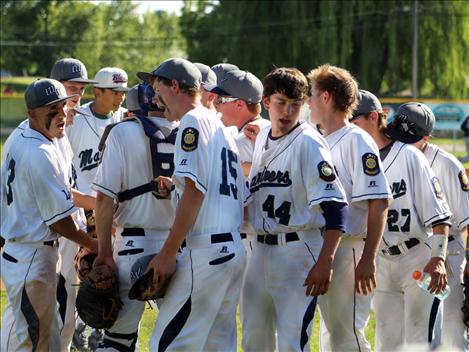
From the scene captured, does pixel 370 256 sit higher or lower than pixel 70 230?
lower

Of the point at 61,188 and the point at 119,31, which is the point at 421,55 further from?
the point at 119,31

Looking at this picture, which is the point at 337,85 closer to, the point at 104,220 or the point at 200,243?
the point at 200,243

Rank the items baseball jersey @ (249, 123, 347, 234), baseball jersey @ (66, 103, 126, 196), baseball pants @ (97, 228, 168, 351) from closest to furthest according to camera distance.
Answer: baseball jersey @ (249, 123, 347, 234) → baseball pants @ (97, 228, 168, 351) → baseball jersey @ (66, 103, 126, 196)

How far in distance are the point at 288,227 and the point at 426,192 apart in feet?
4.13

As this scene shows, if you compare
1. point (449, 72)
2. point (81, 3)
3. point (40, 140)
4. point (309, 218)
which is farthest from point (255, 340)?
point (81, 3)

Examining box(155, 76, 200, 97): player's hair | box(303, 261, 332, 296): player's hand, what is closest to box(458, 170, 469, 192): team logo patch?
box(303, 261, 332, 296): player's hand

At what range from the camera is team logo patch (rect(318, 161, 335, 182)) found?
5188mm

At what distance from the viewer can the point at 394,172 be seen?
6.23m

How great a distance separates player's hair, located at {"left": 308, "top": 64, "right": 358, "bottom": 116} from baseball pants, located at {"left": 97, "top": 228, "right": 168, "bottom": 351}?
133 centimetres

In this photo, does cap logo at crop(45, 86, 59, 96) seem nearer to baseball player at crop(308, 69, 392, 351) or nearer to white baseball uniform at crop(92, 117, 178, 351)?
white baseball uniform at crop(92, 117, 178, 351)

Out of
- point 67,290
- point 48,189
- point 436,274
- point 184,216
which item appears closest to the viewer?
point 184,216

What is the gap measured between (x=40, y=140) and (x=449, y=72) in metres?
30.8

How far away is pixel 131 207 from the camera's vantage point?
5.49m

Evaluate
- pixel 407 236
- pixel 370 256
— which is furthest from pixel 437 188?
pixel 370 256
